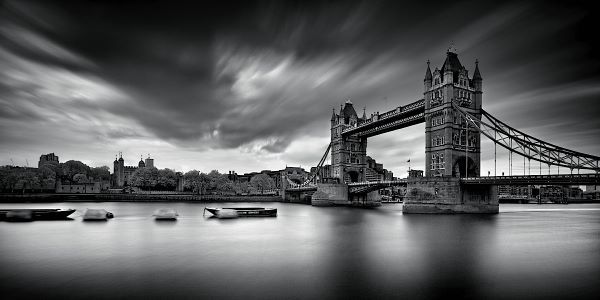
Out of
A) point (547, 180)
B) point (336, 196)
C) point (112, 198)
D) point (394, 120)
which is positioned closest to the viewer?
point (547, 180)

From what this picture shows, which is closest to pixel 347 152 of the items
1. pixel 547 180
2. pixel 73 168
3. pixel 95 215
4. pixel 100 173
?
pixel 547 180

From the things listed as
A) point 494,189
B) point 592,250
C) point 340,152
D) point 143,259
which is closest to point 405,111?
point 494,189

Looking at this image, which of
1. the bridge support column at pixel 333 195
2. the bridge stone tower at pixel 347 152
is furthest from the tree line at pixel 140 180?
the bridge stone tower at pixel 347 152

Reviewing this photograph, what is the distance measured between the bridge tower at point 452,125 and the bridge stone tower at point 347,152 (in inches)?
1387

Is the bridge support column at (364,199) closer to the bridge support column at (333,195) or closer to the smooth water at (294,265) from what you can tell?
the bridge support column at (333,195)

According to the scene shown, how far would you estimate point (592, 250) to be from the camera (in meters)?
24.4

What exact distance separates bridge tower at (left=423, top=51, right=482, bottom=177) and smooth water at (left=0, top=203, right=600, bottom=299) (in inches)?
875

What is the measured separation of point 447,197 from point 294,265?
118ft

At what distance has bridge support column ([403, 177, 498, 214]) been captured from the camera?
47562 mm

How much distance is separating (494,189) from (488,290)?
43016mm

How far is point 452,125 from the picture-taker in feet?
168

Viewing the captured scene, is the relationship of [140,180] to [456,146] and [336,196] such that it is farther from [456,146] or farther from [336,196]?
[456,146]

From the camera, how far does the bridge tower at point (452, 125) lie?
51281 millimetres

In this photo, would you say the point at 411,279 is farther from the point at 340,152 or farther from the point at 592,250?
the point at 340,152
